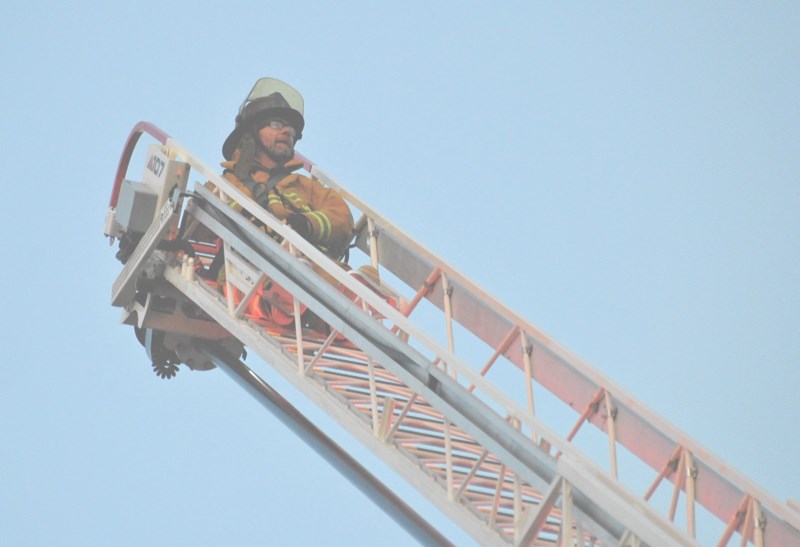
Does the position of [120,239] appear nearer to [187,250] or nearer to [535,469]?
[187,250]

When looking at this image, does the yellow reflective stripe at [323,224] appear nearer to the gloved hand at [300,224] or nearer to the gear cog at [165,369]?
the gloved hand at [300,224]

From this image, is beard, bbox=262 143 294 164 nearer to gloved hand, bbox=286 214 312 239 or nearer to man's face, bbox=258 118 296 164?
man's face, bbox=258 118 296 164

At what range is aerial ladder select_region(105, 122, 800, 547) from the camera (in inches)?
404

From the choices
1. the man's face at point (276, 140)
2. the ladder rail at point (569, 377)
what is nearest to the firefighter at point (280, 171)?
the man's face at point (276, 140)

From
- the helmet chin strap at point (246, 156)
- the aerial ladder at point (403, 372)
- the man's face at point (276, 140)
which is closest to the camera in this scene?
the aerial ladder at point (403, 372)

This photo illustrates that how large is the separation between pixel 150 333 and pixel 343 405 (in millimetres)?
3206

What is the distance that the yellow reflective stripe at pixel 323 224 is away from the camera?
14133mm

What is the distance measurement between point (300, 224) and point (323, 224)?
0.93ft

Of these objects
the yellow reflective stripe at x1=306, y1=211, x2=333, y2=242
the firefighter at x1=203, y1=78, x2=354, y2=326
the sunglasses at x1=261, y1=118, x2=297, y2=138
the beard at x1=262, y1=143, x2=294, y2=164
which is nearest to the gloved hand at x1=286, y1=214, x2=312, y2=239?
the firefighter at x1=203, y1=78, x2=354, y2=326

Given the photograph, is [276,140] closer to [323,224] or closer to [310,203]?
[310,203]

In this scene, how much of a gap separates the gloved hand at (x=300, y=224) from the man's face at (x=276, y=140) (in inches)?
36.7

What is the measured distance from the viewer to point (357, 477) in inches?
524

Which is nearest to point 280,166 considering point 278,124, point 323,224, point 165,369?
point 278,124

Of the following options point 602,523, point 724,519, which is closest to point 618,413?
point 724,519
